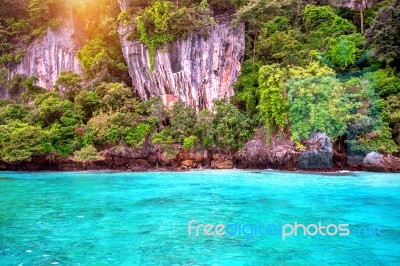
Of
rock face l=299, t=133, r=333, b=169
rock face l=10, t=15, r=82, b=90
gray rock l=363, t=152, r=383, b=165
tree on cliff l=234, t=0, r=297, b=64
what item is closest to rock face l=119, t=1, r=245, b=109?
tree on cliff l=234, t=0, r=297, b=64

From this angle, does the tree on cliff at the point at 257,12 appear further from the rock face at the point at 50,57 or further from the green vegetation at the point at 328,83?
the rock face at the point at 50,57

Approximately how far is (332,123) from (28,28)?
23.6m

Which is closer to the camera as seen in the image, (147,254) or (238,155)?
(147,254)

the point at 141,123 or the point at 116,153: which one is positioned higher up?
the point at 141,123

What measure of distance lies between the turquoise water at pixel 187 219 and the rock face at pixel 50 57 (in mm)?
13570

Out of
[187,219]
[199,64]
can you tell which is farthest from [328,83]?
[187,219]

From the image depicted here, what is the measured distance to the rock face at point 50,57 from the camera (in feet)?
83.5

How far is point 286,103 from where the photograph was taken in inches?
692

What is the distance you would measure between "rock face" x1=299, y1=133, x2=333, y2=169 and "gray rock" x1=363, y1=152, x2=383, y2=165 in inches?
66.0

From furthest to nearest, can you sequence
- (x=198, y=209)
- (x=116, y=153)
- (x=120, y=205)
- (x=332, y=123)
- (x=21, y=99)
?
(x=21, y=99) < (x=116, y=153) < (x=332, y=123) < (x=120, y=205) < (x=198, y=209)

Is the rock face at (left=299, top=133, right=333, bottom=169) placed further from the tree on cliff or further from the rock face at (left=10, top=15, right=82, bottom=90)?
the rock face at (left=10, top=15, right=82, bottom=90)

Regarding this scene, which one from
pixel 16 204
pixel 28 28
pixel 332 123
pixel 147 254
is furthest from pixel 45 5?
pixel 147 254

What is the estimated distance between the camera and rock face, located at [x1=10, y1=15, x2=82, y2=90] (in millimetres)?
25453

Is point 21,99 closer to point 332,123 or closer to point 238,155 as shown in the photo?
point 238,155
